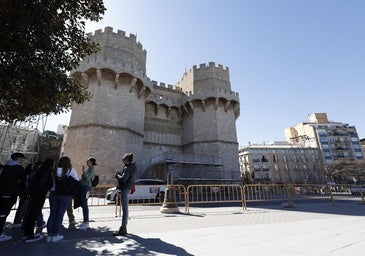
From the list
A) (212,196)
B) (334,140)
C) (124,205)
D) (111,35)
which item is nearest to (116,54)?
(111,35)

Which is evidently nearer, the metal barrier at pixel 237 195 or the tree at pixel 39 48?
the tree at pixel 39 48

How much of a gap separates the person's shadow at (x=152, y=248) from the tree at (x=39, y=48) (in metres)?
5.50

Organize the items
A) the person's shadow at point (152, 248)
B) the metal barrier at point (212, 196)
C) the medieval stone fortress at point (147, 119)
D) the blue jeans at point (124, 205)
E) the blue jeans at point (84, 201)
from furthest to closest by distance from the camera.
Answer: the medieval stone fortress at point (147, 119) < the metal barrier at point (212, 196) < the blue jeans at point (84, 201) < the blue jeans at point (124, 205) < the person's shadow at point (152, 248)

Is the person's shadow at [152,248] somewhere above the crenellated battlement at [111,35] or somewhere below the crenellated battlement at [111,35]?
below

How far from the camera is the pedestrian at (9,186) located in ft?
13.5

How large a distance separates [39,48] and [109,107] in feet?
46.9

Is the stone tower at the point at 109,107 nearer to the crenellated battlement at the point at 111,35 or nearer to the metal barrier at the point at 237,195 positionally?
the crenellated battlement at the point at 111,35

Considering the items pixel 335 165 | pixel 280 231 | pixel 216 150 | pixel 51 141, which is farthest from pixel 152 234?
pixel 335 165

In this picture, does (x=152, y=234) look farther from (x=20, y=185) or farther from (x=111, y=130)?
(x=111, y=130)

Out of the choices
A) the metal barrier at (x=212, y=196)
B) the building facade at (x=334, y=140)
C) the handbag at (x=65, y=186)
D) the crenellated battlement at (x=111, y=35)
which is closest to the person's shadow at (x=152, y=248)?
the handbag at (x=65, y=186)

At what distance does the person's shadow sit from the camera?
3.16 metres

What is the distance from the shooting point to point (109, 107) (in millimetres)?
20547

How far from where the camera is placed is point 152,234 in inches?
175

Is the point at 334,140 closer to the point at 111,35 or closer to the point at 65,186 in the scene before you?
the point at 111,35
